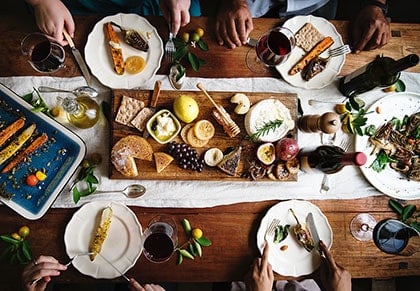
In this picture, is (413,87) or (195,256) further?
(413,87)

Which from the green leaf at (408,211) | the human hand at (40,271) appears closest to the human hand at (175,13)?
the human hand at (40,271)

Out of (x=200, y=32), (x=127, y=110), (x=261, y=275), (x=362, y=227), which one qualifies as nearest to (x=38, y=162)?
(x=127, y=110)

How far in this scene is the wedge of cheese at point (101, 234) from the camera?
1.24 meters

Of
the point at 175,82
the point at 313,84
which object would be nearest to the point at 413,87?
the point at 313,84

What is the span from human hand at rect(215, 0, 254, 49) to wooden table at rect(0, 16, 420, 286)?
30 mm

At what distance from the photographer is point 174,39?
4.41 feet

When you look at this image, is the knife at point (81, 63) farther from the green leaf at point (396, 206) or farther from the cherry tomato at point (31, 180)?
the green leaf at point (396, 206)

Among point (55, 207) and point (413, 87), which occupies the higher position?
point (413, 87)

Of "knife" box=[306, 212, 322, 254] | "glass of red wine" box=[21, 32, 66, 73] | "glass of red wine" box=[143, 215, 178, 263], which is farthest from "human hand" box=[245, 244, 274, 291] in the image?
"glass of red wine" box=[21, 32, 66, 73]

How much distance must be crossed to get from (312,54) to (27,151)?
3.05ft

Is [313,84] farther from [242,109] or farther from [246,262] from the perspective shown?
[246,262]

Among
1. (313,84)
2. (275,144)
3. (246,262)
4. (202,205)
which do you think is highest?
(313,84)

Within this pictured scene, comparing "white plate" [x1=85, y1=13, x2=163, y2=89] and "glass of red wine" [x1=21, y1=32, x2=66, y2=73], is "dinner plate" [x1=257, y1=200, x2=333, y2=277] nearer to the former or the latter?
"white plate" [x1=85, y1=13, x2=163, y2=89]

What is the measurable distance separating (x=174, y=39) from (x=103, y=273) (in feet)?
2.45
